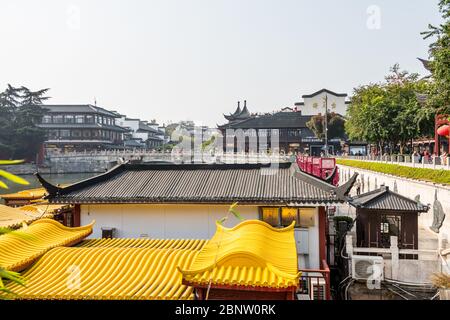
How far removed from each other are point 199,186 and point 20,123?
56.9 meters

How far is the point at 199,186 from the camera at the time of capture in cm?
1213

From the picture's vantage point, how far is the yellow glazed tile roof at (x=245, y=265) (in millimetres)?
5488

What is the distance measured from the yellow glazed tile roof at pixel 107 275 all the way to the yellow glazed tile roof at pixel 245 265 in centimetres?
41

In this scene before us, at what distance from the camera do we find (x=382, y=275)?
33.5ft

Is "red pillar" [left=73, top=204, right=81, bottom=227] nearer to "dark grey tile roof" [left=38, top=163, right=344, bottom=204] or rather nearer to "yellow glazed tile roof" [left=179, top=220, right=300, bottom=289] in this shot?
"dark grey tile roof" [left=38, top=163, right=344, bottom=204]

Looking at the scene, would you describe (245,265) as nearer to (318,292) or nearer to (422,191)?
(318,292)

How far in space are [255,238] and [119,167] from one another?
8254mm

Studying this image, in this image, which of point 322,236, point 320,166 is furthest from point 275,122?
point 322,236

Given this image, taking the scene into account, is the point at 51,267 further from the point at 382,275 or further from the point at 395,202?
the point at 395,202

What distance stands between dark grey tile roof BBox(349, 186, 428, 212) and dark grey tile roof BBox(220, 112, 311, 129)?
4701cm

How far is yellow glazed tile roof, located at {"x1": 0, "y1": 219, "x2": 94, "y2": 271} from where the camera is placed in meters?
6.64

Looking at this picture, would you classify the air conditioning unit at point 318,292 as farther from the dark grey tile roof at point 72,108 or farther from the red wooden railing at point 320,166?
the dark grey tile roof at point 72,108

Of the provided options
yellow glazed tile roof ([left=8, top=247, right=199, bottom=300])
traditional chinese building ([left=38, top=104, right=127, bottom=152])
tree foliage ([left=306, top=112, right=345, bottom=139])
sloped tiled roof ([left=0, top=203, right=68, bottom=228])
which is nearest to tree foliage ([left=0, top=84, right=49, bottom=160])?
traditional chinese building ([left=38, top=104, right=127, bottom=152])
